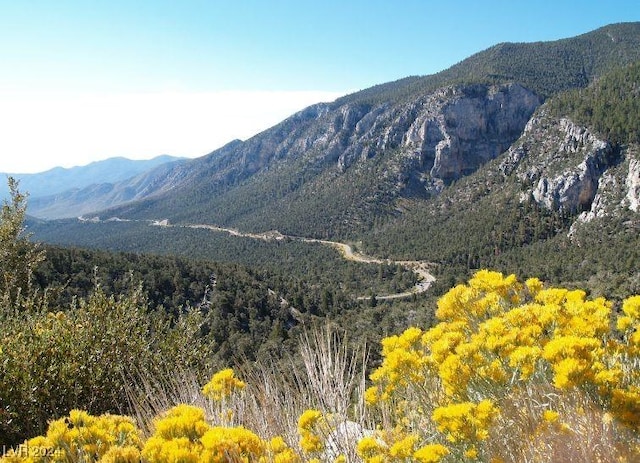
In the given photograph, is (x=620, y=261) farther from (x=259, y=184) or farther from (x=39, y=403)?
(x=259, y=184)

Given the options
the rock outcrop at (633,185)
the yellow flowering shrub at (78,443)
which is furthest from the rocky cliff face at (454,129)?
the yellow flowering shrub at (78,443)

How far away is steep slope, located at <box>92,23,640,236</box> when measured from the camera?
4299 inches

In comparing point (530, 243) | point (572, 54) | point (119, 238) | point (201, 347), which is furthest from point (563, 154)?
point (119, 238)

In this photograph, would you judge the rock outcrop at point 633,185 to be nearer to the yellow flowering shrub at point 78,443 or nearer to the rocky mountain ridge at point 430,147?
the rocky mountain ridge at point 430,147

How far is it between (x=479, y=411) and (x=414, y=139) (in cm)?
12197

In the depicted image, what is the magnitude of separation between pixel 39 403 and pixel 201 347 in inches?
124

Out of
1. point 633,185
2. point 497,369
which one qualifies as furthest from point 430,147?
point 497,369

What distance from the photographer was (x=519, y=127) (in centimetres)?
11406

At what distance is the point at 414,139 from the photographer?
118 meters

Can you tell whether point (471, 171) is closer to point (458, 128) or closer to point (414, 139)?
point (458, 128)

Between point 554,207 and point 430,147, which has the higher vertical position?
point 430,147

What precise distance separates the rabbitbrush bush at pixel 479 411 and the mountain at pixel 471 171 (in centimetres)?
4229

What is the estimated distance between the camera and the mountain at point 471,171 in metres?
66.2

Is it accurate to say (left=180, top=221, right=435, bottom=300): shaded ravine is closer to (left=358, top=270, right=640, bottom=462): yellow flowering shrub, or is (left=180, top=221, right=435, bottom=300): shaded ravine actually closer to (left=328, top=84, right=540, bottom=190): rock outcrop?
(left=328, top=84, right=540, bottom=190): rock outcrop
